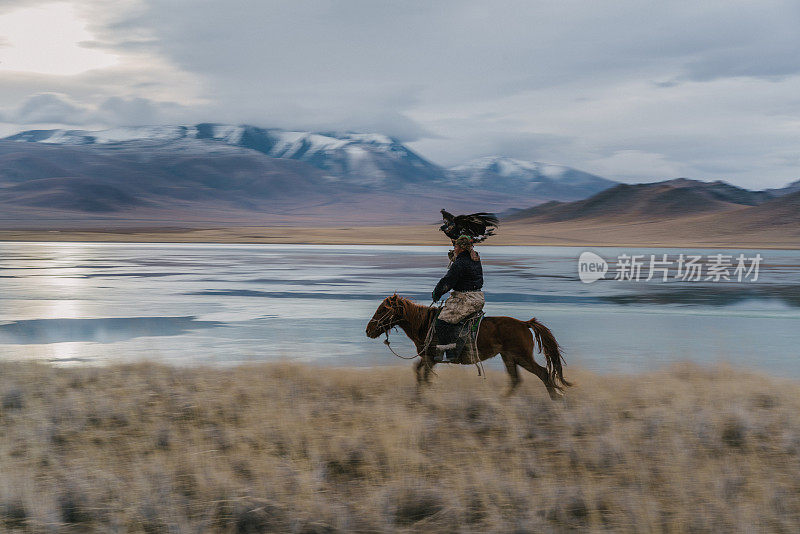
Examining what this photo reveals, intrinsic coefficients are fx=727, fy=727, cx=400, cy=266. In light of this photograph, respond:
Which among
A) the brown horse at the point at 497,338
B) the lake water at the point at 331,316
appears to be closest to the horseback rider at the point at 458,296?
the brown horse at the point at 497,338

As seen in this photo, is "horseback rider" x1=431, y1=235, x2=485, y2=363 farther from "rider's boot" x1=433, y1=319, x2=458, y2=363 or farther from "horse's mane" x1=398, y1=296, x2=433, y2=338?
"horse's mane" x1=398, y1=296, x2=433, y2=338

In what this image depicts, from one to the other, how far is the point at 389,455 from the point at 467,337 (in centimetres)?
176

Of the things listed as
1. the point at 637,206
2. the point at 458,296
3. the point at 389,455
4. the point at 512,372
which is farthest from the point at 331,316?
the point at 637,206

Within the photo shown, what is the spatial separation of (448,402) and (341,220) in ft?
623

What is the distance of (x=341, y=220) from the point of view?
195500mm

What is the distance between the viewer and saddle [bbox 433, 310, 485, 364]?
264 inches

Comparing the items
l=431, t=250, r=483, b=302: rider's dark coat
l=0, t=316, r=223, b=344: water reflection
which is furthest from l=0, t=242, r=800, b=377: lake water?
l=431, t=250, r=483, b=302: rider's dark coat

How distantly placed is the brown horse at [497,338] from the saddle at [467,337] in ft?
0.22

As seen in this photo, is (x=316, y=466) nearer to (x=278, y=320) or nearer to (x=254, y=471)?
(x=254, y=471)

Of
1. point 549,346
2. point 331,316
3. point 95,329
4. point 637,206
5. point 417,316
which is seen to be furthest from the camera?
point 637,206

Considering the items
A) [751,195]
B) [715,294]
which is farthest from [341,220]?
[715,294]

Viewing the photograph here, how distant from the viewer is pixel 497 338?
671 centimetres

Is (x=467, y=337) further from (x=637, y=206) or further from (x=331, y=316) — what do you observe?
(x=637, y=206)

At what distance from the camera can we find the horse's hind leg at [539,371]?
6.64 meters
